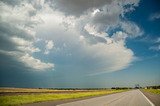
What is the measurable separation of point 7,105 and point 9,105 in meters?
0.20

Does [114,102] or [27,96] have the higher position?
[27,96]

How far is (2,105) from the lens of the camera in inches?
881

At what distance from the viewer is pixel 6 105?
73.4 feet

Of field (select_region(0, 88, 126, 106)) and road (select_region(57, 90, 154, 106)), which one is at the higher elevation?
field (select_region(0, 88, 126, 106))

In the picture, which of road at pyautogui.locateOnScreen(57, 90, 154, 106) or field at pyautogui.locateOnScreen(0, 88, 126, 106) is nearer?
road at pyautogui.locateOnScreen(57, 90, 154, 106)

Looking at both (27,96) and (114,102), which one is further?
(27,96)

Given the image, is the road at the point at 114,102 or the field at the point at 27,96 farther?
the field at the point at 27,96

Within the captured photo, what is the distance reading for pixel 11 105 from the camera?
2245 centimetres

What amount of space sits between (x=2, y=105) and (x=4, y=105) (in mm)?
202

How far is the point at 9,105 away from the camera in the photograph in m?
22.5

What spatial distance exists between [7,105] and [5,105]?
0.66 feet

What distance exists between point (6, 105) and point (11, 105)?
51 centimetres

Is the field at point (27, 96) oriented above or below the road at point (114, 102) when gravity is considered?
above

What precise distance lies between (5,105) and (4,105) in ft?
0.51
